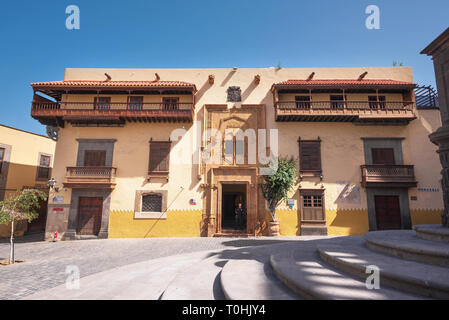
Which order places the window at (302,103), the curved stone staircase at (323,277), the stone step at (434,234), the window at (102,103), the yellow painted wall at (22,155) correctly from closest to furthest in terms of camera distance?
the curved stone staircase at (323,277)
the stone step at (434,234)
the window at (302,103)
the window at (102,103)
the yellow painted wall at (22,155)

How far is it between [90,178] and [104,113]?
15.2 ft

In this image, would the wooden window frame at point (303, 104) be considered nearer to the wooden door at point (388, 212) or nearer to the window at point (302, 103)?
the window at point (302, 103)

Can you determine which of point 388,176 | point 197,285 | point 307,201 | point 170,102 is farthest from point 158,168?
point 388,176

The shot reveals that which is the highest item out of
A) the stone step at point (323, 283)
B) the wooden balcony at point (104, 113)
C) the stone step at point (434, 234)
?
the wooden balcony at point (104, 113)

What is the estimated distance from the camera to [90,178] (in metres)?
15.2

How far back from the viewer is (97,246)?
12.2 m

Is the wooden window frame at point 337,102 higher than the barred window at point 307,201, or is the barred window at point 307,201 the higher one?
the wooden window frame at point 337,102

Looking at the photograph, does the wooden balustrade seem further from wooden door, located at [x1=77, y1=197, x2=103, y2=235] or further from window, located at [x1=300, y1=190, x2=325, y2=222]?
wooden door, located at [x1=77, y1=197, x2=103, y2=235]

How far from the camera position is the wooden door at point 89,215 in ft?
50.2

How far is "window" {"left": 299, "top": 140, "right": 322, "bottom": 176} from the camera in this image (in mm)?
15622

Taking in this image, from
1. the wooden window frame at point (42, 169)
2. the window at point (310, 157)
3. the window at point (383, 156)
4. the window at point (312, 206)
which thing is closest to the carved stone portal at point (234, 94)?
the window at point (310, 157)

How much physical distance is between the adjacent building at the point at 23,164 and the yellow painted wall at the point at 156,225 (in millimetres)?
9555
